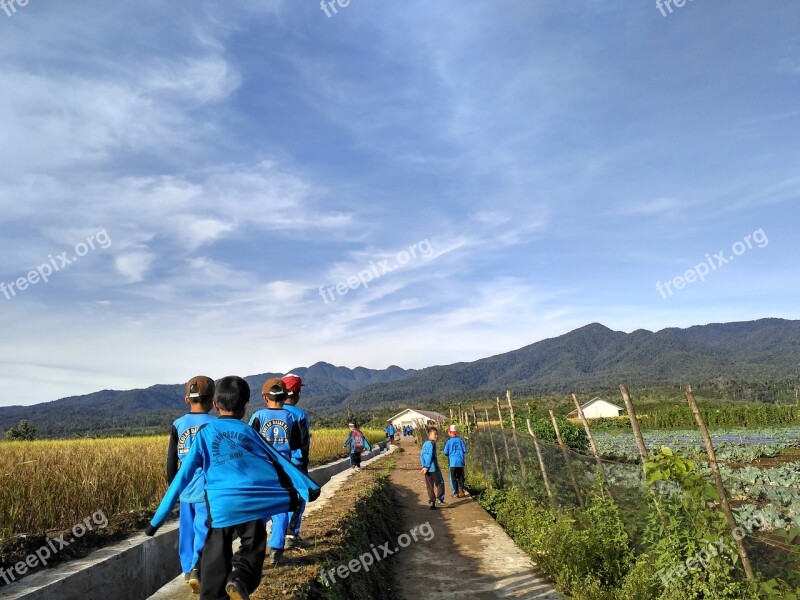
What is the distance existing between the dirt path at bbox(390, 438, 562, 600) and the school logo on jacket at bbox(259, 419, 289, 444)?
10.5 feet

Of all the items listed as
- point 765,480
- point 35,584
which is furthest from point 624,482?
point 765,480

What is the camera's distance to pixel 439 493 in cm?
1289

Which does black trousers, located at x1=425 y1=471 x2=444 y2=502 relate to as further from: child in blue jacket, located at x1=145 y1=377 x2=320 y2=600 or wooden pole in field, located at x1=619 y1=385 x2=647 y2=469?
child in blue jacket, located at x1=145 y1=377 x2=320 y2=600

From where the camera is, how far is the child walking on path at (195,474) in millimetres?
3681

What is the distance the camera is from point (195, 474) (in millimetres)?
3494

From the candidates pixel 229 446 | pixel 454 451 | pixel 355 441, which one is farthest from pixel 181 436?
pixel 355 441

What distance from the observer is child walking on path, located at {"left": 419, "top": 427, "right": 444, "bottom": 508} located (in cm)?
1209

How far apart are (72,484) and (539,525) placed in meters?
7.39

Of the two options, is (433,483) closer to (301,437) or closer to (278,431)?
(301,437)

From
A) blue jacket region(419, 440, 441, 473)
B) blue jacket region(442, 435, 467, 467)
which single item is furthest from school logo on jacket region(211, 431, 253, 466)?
blue jacket region(442, 435, 467, 467)

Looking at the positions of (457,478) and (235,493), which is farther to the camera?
(457,478)

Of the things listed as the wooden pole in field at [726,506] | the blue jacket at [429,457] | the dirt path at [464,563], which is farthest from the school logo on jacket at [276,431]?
the blue jacket at [429,457]

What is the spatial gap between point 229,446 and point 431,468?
9.64 meters

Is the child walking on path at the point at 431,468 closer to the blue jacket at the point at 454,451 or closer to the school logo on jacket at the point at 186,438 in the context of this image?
the blue jacket at the point at 454,451
